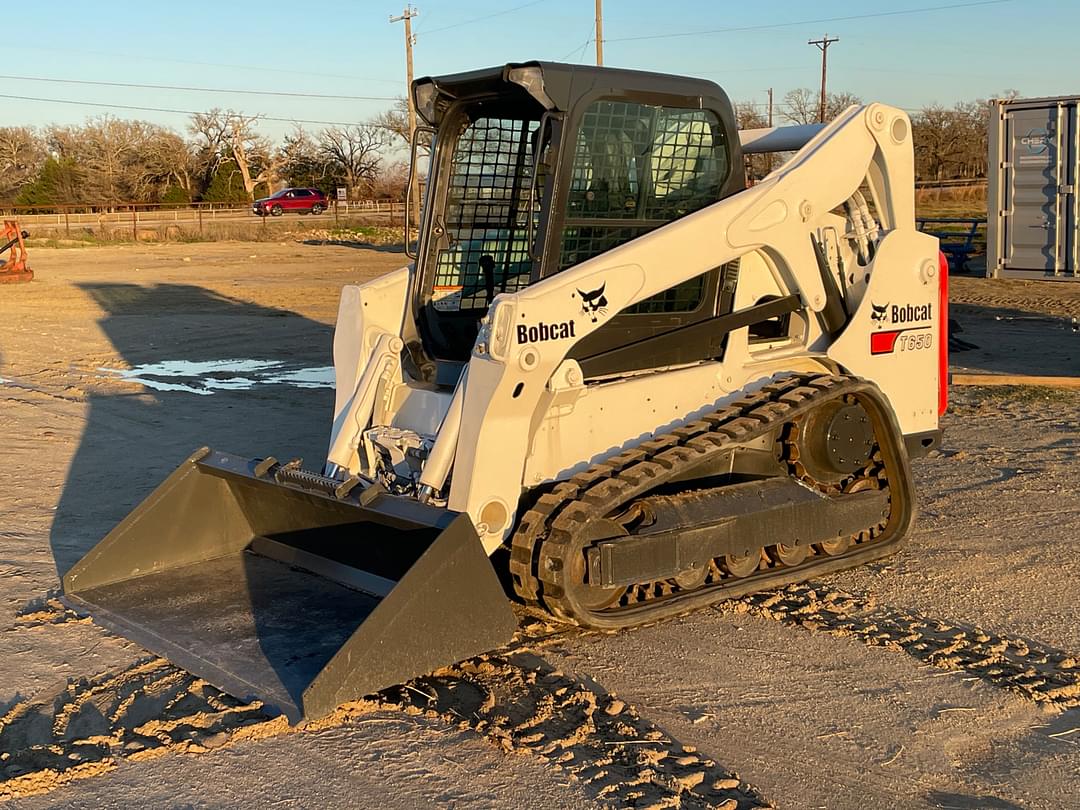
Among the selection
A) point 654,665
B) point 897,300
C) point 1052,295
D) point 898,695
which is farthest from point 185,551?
point 1052,295

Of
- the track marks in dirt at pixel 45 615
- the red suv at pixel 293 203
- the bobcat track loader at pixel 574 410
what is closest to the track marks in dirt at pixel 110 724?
the bobcat track loader at pixel 574 410

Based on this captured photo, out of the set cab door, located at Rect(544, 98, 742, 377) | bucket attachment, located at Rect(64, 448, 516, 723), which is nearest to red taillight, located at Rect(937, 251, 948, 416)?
cab door, located at Rect(544, 98, 742, 377)

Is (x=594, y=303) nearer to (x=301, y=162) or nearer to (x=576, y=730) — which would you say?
(x=576, y=730)

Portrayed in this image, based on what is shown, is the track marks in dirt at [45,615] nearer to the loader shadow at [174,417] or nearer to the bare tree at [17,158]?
the loader shadow at [174,417]

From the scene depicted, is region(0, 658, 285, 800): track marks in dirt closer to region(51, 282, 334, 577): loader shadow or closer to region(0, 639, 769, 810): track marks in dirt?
region(0, 639, 769, 810): track marks in dirt

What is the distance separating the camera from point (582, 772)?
13.9ft

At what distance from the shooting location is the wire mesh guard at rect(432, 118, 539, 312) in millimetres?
6625

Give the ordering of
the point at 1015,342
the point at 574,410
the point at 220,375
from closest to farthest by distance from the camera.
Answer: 1. the point at 574,410
2. the point at 220,375
3. the point at 1015,342

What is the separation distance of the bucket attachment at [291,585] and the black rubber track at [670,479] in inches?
13.4

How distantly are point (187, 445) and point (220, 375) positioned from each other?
11.8ft

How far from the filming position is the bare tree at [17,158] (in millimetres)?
80250

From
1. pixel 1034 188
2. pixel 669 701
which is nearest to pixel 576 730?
pixel 669 701

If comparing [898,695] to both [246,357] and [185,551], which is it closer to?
[185,551]

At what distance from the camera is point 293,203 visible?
58688mm
